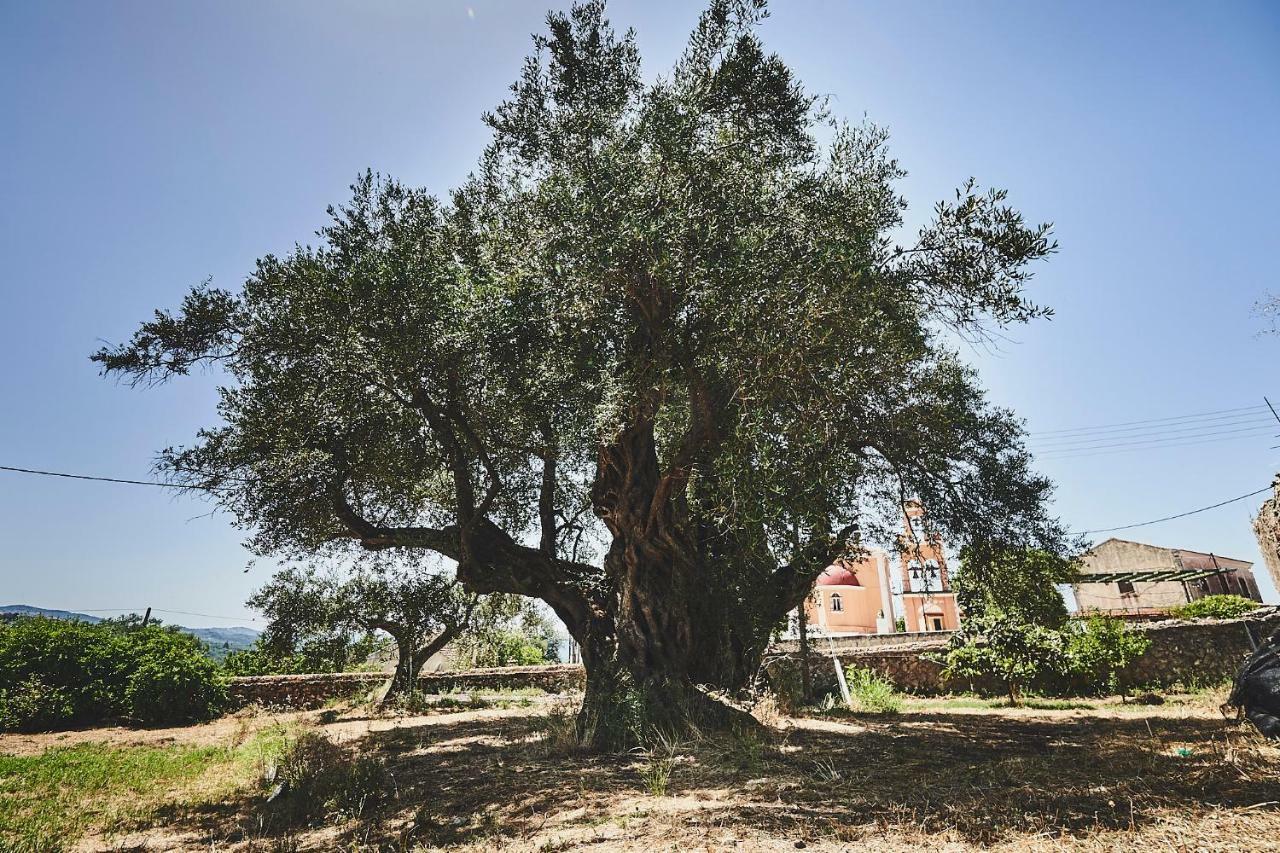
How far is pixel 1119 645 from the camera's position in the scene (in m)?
15.8

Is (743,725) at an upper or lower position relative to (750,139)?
lower

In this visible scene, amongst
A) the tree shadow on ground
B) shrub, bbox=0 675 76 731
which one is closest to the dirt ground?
the tree shadow on ground

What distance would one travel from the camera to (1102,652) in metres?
15.7

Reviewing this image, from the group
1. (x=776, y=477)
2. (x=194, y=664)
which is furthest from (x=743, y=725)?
(x=194, y=664)

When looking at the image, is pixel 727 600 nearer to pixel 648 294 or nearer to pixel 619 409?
pixel 619 409

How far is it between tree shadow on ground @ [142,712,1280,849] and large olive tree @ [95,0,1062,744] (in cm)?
197

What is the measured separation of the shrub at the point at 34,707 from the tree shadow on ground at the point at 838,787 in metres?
11.2

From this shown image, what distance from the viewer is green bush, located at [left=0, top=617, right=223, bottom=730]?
14570mm

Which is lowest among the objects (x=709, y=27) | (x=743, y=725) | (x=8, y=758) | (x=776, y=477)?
(x=8, y=758)

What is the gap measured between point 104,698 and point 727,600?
1614 cm

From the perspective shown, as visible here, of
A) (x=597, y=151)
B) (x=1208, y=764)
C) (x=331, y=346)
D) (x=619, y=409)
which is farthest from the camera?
(x=331, y=346)

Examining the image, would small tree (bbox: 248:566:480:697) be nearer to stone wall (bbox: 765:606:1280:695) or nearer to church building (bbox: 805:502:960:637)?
stone wall (bbox: 765:606:1280:695)

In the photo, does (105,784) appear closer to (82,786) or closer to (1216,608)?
(82,786)

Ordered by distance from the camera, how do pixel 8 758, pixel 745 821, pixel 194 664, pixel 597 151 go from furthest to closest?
pixel 194 664
pixel 8 758
pixel 597 151
pixel 745 821
